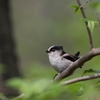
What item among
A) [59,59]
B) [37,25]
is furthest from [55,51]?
[37,25]

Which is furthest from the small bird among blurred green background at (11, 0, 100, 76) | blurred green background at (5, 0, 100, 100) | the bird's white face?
blurred green background at (11, 0, 100, 76)

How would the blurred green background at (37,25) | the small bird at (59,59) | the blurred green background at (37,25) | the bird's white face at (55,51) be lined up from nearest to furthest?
the small bird at (59,59) → the bird's white face at (55,51) → the blurred green background at (37,25) → the blurred green background at (37,25)

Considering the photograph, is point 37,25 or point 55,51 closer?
point 55,51

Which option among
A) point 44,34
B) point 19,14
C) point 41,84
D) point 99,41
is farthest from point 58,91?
point 19,14

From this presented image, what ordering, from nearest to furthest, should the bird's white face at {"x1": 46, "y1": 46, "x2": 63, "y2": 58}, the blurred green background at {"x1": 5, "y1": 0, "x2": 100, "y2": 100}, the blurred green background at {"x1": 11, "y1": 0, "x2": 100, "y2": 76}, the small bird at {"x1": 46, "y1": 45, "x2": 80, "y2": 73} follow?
the small bird at {"x1": 46, "y1": 45, "x2": 80, "y2": 73}, the bird's white face at {"x1": 46, "y1": 46, "x2": 63, "y2": 58}, the blurred green background at {"x1": 5, "y1": 0, "x2": 100, "y2": 100}, the blurred green background at {"x1": 11, "y1": 0, "x2": 100, "y2": 76}

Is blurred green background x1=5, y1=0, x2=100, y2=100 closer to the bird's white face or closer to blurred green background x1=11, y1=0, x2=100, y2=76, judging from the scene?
blurred green background x1=11, y1=0, x2=100, y2=76

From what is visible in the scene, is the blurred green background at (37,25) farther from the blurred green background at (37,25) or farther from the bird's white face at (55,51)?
the bird's white face at (55,51)

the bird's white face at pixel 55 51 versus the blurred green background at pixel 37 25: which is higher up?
the blurred green background at pixel 37 25

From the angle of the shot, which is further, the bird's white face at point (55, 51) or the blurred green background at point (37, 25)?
the blurred green background at point (37, 25)

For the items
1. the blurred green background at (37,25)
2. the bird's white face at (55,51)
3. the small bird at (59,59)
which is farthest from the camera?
the blurred green background at (37,25)

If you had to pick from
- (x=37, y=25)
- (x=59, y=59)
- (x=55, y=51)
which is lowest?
(x=59, y=59)

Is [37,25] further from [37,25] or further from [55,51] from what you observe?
[55,51]

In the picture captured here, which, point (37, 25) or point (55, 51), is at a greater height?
point (37, 25)

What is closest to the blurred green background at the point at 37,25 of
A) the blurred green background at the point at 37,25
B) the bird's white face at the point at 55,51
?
the blurred green background at the point at 37,25
